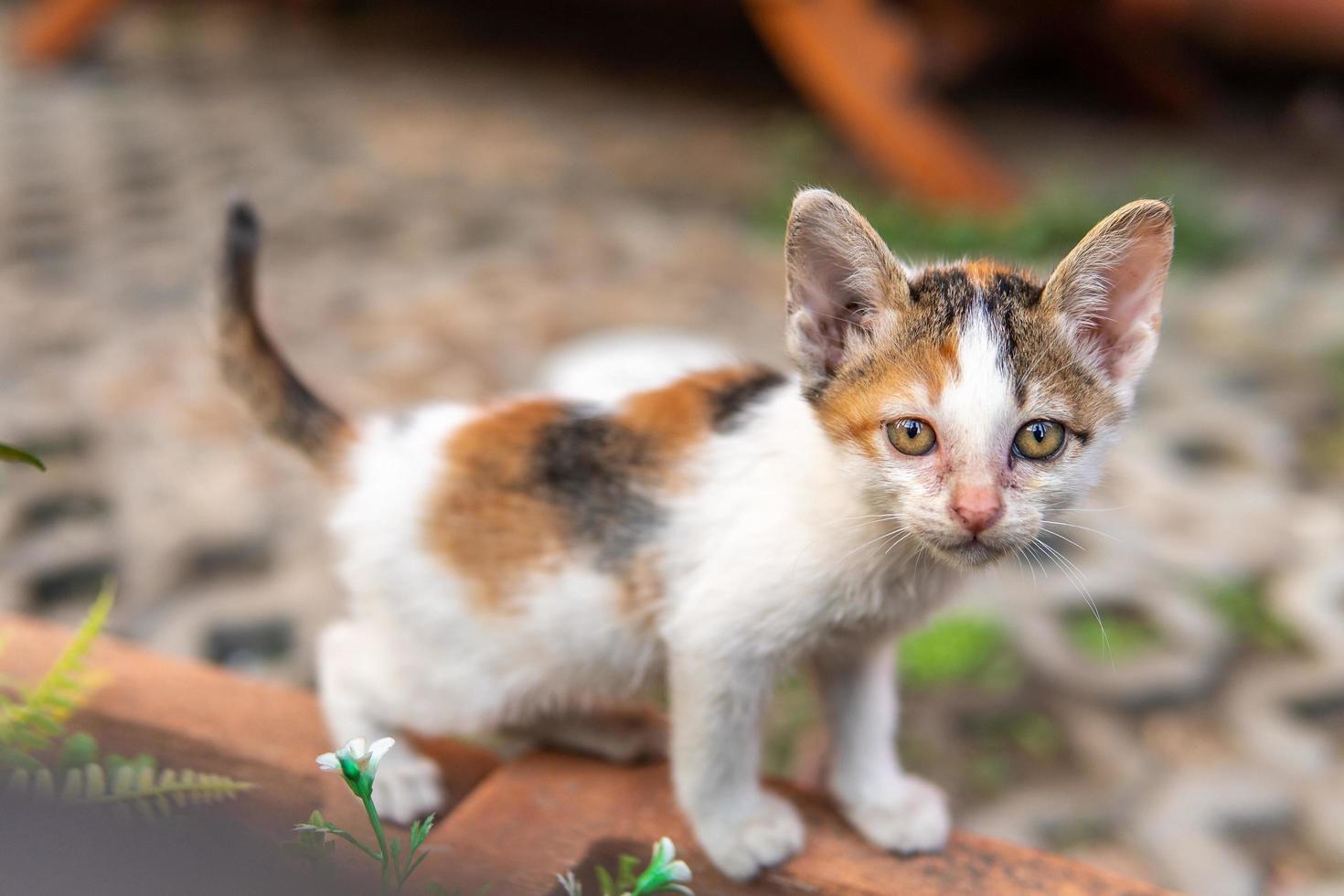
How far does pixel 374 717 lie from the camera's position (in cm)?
155

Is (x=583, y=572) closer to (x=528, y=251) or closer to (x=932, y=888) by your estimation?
(x=932, y=888)

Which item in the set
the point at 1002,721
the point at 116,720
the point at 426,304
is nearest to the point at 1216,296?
the point at 1002,721

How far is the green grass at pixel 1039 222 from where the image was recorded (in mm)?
3926

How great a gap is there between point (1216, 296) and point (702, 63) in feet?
10.1

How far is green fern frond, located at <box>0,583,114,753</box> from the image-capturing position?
3.93 feet

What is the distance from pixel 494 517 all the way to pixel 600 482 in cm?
15

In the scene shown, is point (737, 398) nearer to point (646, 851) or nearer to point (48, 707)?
point (646, 851)

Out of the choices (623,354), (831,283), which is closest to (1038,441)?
(831,283)

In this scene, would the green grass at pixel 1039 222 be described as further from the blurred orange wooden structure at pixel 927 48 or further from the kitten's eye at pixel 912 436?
the kitten's eye at pixel 912 436

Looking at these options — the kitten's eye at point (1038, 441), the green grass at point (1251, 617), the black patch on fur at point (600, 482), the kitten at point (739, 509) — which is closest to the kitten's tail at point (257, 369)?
the kitten at point (739, 509)

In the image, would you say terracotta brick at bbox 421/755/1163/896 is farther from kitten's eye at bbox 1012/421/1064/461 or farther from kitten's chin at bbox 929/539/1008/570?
kitten's eye at bbox 1012/421/1064/461

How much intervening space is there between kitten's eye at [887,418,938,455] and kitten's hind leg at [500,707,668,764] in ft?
1.97

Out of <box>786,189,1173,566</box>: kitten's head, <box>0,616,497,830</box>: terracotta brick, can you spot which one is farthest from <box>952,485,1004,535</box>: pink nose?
<box>0,616,497,830</box>: terracotta brick

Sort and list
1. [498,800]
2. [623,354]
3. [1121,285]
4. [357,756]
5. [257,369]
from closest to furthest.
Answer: [357,756] < [1121,285] < [498,800] < [257,369] < [623,354]
